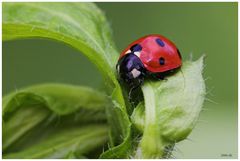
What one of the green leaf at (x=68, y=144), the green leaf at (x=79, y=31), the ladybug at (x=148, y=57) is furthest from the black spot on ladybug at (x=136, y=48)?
the green leaf at (x=68, y=144)

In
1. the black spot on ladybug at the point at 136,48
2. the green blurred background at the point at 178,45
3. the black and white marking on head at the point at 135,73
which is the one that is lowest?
the green blurred background at the point at 178,45

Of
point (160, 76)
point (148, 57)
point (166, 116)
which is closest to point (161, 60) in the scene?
point (148, 57)

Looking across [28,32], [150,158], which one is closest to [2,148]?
[28,32]

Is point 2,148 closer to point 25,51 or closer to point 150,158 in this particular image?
point 150,158

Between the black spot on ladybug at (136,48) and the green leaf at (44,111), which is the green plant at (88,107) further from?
the black spot on ladybug at (136,48)

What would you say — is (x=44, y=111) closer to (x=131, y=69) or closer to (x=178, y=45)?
(x=131, y=69)

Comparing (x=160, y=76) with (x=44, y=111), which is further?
(x=44, y=111)
